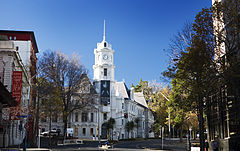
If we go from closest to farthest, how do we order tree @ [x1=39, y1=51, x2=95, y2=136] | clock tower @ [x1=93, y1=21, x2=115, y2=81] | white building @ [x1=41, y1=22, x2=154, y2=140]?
1. tree @ [x1=39, y1=51, x2=95, y2=136]
2. white building @ [x1=41, y1=22, x2=154, y2=140]
3. clock tower @ [x1=93, y1=21, x2=115, y2=81]

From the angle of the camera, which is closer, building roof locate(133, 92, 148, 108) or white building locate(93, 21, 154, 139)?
white building locate(93, 21, 154, 139)

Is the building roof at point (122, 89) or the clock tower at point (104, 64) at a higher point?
the clock tower at point (104, 64)

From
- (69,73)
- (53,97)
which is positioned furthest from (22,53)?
(53,97)

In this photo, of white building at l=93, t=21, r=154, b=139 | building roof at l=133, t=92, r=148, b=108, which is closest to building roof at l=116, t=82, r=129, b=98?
white building at l=93, t=21, r=154, b=139

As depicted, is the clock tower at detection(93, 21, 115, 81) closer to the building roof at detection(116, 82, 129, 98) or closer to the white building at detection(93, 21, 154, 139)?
the white building at detection(93, 21, 154, 139)

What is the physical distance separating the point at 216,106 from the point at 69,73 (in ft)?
108

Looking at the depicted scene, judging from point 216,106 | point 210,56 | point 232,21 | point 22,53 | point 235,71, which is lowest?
point 216,106

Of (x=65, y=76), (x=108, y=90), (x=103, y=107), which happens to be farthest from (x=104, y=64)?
(x=65, y=76)

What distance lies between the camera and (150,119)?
11375 centimetres

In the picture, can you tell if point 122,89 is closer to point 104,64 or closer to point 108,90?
point 108,90

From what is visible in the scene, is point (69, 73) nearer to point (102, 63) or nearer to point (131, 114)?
point (102, 63)

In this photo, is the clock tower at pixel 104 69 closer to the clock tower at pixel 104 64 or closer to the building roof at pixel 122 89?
the clock tower at pixel 104 64

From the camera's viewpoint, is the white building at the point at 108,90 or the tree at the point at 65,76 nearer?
the tree at the point at 65,76

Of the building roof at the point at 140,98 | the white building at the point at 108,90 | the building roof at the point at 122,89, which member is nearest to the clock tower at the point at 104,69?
the white building at the point at 108,90
